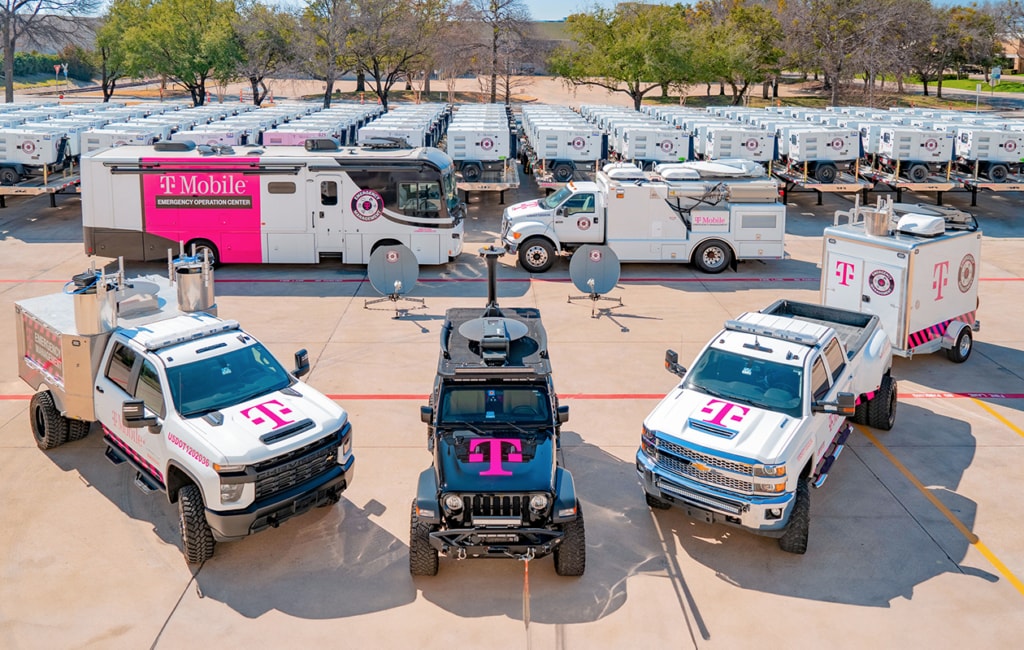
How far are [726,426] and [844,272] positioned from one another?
677 centimetres

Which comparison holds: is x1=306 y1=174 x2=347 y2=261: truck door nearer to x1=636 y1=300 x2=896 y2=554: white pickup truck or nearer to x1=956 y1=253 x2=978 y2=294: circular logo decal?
x1=636 y1=300 x2=896 y2=554: white pickup truck

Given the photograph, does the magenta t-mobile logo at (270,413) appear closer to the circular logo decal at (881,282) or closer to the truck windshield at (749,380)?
the truck windshield at (749,380)

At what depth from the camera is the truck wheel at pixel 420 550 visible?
9.30 meters

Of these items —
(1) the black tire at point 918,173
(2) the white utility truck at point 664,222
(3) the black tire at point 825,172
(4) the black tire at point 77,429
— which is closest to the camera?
(4) the black tire at point 77,429

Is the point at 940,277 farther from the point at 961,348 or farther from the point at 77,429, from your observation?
the point at 77,429

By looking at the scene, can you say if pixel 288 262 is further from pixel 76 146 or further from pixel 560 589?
pixel 560 589


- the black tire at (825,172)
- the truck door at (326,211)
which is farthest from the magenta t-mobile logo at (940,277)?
the black tire at (825,172)

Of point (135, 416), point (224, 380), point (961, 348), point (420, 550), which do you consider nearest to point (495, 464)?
point (420, 550)

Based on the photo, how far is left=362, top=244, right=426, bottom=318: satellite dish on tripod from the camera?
1898 centimetres

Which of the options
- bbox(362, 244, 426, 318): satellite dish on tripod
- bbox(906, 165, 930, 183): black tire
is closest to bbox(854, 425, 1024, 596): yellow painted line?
bbox(362, 244, 426, 318): satellite dish on tripod

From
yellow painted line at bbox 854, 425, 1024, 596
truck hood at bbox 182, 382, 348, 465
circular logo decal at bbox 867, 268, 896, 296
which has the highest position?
circular logo decal at bbox 867, 268, 896, 296

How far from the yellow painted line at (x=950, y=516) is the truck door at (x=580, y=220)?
978 cm

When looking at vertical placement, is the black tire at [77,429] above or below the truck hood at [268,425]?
below

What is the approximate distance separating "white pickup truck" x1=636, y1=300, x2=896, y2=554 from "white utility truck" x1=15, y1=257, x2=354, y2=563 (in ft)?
11.2
